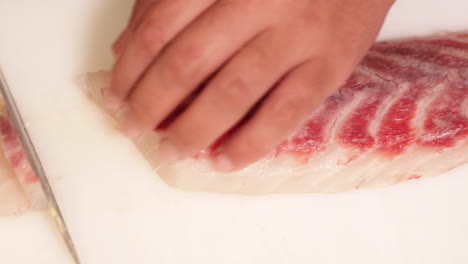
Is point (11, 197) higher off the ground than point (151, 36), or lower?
lower

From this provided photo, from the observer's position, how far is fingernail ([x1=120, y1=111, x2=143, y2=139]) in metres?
1.40

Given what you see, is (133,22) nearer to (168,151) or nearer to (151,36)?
(151,36)

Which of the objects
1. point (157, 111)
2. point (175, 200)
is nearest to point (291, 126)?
point (157, 111)

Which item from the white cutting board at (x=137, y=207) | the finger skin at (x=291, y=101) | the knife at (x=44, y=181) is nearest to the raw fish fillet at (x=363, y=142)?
the white cutting board at (x=137, y=207)

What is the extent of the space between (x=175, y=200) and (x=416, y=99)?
0.88 metres

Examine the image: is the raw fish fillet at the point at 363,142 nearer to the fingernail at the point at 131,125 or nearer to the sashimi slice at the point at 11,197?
the fingernail at the point at 131,125

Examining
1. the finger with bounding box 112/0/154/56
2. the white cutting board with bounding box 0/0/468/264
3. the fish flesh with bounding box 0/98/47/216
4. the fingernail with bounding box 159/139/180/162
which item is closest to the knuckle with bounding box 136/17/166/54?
the finger with bounding box 112/0/154/56

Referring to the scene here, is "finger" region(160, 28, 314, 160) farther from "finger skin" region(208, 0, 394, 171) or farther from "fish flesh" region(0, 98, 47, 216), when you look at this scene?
"fish flesh" region(0, 98, 47, 216)

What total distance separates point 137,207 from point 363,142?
77cm

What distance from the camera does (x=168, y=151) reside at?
4.66 feet

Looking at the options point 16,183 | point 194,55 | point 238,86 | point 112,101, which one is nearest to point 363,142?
point 238,86

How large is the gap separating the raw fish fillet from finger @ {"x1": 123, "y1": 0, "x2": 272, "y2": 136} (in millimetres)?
294

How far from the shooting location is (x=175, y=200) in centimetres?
160

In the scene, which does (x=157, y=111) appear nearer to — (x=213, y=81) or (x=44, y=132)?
(x=213, y=81)
